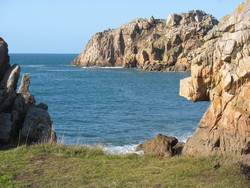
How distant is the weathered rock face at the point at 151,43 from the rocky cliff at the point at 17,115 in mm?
98138

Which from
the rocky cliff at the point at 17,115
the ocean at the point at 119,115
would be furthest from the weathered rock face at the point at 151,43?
the rocky cliff at the point at 17,115

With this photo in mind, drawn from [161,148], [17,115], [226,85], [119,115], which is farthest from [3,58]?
[119,115]

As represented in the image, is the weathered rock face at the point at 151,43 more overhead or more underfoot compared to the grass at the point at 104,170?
more overhead

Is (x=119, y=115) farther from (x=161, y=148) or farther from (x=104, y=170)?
(x=104, y=170)

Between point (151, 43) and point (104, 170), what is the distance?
124 metres

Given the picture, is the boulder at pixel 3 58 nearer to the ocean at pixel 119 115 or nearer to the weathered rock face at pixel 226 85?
the ocean at pixel 119 115

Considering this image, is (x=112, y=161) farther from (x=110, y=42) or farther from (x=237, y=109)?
(x=110, y=42)

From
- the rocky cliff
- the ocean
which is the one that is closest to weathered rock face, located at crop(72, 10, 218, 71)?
the ocean

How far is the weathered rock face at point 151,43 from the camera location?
5030 inches

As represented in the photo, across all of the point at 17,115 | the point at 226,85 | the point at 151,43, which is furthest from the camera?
the point at 151,43

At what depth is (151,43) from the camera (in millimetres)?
135500

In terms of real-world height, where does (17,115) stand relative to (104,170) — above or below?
above

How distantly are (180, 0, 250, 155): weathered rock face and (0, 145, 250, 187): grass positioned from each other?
9.18 ft

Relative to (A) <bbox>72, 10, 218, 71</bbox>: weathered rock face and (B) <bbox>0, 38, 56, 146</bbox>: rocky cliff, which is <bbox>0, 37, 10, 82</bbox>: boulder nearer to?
(B) <bbox>0, 38, 56, 146</bbox>: rocky cliff
